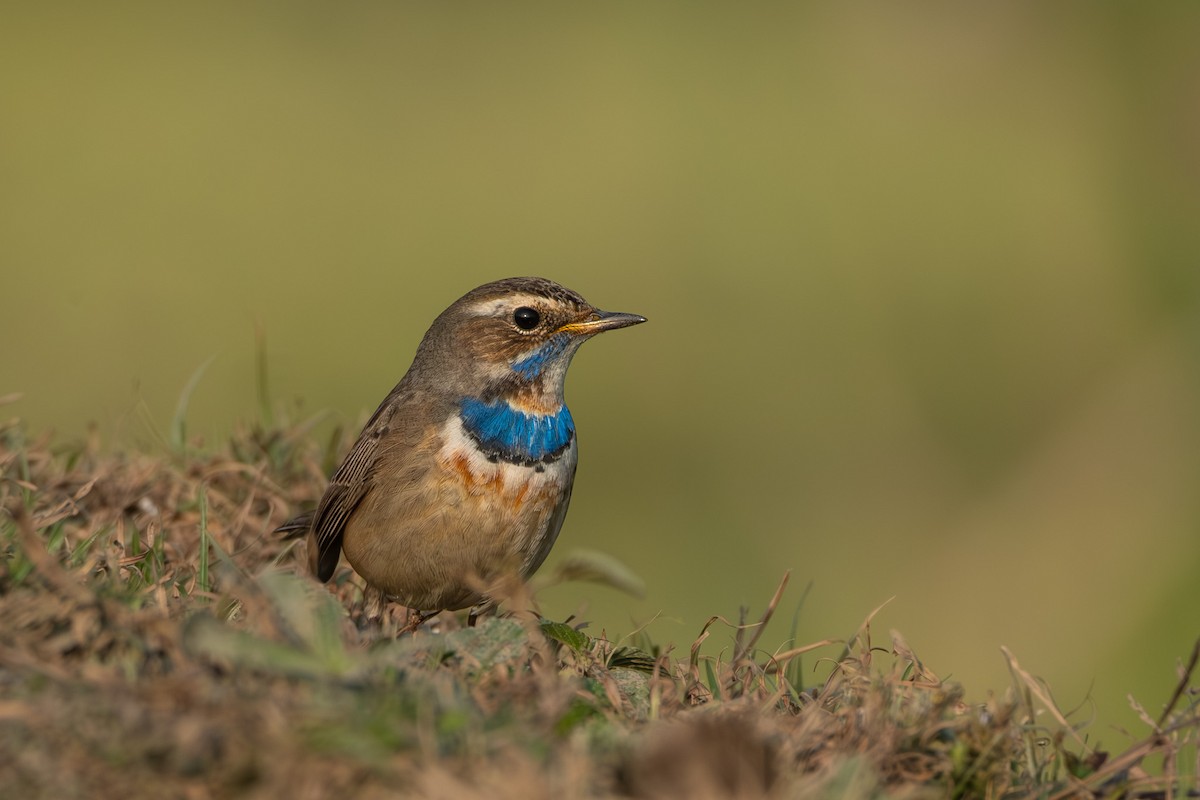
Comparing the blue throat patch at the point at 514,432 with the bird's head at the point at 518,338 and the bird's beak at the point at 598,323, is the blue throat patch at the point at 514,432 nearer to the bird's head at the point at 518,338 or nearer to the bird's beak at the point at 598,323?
the bird's head at the point at 518,338

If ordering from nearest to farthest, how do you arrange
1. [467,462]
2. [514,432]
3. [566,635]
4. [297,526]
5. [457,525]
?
[566,635] < [457,525] < [467,462] < [514,432] < [297,526]

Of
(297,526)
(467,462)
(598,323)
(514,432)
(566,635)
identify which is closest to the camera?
(566,635)

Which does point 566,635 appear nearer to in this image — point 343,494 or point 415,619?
point 415,619

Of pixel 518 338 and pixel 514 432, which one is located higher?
pixel 518 338

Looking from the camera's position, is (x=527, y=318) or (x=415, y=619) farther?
(x=527, y=318)

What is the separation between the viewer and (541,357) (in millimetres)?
6367

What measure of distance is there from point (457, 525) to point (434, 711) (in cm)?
249

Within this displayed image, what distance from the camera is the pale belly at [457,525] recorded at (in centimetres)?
581

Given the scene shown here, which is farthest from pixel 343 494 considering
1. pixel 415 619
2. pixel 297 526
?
pixel 415 619

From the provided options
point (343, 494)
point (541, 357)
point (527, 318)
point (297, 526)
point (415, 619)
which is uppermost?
point (527, 318)

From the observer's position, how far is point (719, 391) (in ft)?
41.8

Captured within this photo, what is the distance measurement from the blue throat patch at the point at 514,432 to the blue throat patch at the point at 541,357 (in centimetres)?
19

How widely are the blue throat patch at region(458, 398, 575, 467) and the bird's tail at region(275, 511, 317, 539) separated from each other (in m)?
0.80

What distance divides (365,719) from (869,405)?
31.6 feet
